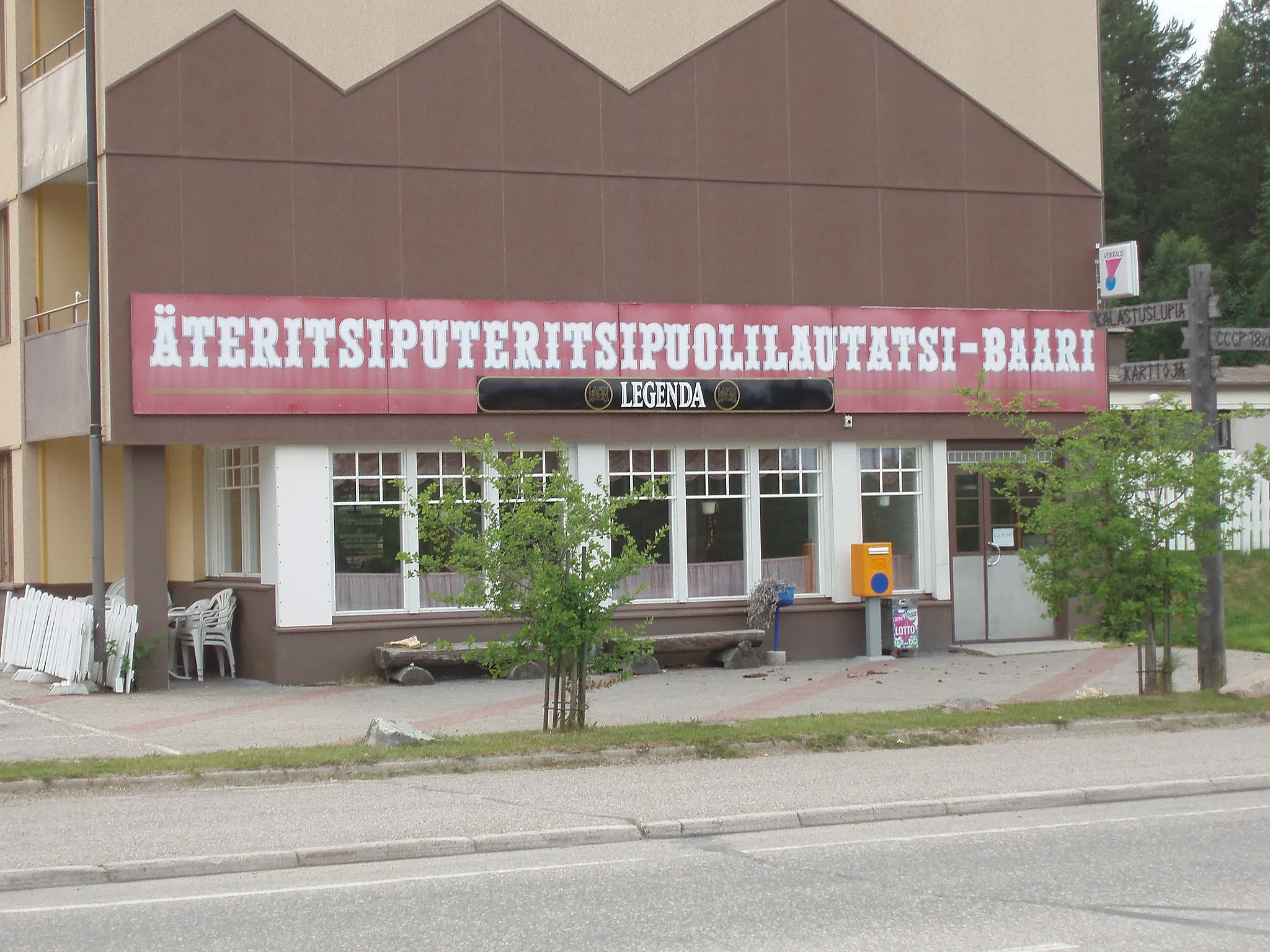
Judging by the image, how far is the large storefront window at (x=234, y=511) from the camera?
19.4 metres

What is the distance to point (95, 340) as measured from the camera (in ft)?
57.0

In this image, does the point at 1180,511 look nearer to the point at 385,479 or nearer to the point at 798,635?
the point at 798,635

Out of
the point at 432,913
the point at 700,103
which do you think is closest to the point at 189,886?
the point at 432,913

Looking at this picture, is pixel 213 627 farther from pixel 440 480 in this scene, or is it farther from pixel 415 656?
→ pixel 440 480

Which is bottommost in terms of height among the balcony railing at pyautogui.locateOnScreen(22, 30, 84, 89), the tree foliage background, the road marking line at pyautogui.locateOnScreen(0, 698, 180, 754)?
the road marking line at pyautogui.locateOnScreen(0, 698, 180, 754)

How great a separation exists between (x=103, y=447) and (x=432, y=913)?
47.2ft

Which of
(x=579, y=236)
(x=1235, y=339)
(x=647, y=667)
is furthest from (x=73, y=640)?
(x=1235, y=339)

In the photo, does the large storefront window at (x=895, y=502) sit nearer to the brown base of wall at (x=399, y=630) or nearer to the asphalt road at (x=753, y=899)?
the brown base of wall at (x=399, y=630)

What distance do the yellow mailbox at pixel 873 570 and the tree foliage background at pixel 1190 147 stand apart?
3062 centimetres

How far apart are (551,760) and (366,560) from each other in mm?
7263

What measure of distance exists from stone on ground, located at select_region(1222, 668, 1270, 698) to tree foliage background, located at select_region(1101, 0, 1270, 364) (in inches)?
1362

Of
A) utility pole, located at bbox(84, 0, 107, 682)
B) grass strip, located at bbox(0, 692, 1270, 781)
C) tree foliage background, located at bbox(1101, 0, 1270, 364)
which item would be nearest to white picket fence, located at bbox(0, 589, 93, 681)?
utility pole, located at bbox(84, 0, 107, 682)

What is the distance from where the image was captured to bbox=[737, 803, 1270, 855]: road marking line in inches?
362

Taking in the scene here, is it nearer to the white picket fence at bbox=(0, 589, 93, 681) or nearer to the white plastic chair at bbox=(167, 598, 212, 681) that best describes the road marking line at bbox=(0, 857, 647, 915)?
the white picket fence at bbox=(0, 589, 93, 681)
